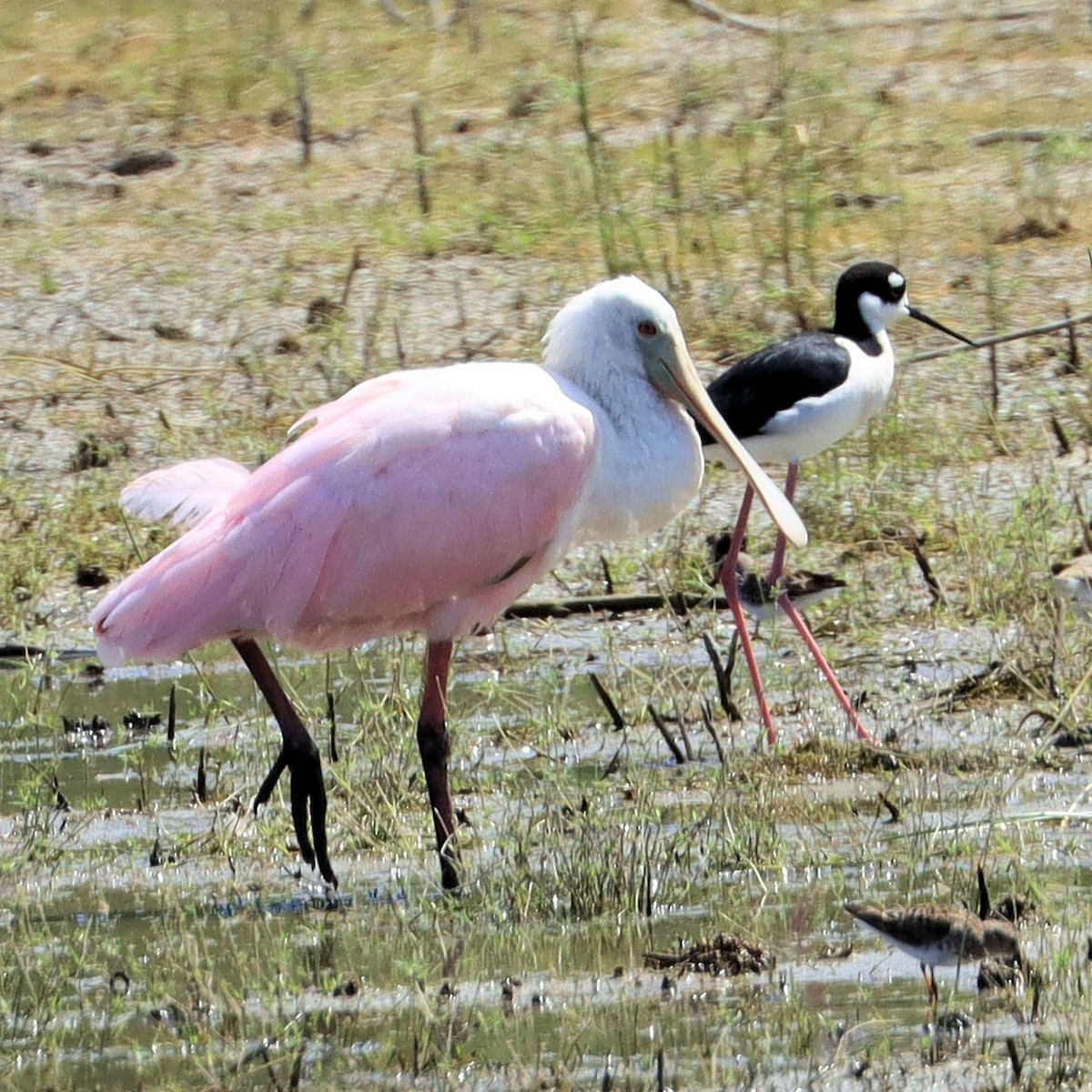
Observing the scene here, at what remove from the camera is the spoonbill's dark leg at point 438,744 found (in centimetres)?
537

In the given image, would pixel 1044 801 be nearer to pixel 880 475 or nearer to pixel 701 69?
pixel 880 475

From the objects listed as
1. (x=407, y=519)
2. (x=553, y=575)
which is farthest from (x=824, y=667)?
(x=407, y=519)

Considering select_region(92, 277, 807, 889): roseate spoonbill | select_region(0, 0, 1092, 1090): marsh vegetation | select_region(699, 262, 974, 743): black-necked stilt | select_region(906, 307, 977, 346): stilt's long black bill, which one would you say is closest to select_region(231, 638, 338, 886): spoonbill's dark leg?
select_region(92, 277, 807, 889): roseate spoonbill

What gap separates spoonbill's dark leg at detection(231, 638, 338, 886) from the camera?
5.31 meters

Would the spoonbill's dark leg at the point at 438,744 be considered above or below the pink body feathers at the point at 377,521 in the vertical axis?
below

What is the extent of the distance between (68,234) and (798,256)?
11.4ft

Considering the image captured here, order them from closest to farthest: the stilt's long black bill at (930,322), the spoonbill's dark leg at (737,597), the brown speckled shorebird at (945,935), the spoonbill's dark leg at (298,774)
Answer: the brown speckled shorebird at (945,935), the spoonbill's dark leg at (298,774), the spoonbill's dark leg at (737,597), the stilt's long black bill at (930,322)

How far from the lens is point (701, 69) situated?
13070mm

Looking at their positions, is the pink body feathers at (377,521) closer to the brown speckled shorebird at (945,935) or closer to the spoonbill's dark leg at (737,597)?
the spoonbill's dark leg at (737,597)

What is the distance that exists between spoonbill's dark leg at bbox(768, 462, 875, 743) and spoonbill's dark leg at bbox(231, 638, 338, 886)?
1.44 m

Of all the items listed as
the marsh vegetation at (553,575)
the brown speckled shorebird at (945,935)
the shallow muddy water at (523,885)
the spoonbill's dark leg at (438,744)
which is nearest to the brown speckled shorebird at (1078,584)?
the marsh vegetation at (553,575)

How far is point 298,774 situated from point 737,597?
217 centimetres

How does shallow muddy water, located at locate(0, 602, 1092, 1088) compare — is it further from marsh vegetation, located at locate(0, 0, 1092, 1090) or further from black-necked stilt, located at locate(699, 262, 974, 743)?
black-necked stilt, located at locate(699, 262, 974, 743)

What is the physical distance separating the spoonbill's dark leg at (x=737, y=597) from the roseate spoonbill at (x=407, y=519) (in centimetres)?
94
